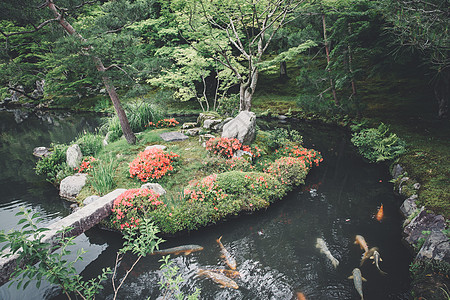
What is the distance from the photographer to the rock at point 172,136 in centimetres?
1058

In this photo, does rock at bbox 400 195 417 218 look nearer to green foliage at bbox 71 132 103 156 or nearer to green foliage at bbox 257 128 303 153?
green foliage at bbox 257 128 303 153

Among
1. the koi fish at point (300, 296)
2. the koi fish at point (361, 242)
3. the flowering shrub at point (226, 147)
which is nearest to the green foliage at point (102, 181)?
the flowering shrub at point (226, 147)

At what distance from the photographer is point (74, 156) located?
29.5 feet

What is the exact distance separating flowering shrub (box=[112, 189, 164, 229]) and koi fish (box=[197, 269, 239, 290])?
205 cm

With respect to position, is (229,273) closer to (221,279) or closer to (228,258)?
(221,279)

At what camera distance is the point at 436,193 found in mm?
5957

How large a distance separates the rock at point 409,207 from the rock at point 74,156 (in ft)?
33.6

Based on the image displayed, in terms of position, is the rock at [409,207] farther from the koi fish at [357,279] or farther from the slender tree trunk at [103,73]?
the slender tree trunk at [103,73]

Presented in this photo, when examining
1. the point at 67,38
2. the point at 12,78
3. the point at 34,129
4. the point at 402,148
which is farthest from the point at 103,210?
the point at 34,129

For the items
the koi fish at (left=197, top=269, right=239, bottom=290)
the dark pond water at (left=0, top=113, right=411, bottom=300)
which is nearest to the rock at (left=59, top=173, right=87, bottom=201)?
the dark pond water at (left=0, top=113, right=411, bottom=300)

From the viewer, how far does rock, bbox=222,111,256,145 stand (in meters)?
9.30

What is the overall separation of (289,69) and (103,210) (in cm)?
2253

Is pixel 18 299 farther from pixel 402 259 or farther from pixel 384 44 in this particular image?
pixel 384 44

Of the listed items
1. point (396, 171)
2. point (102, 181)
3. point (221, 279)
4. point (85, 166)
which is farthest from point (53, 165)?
point (396, 171)
